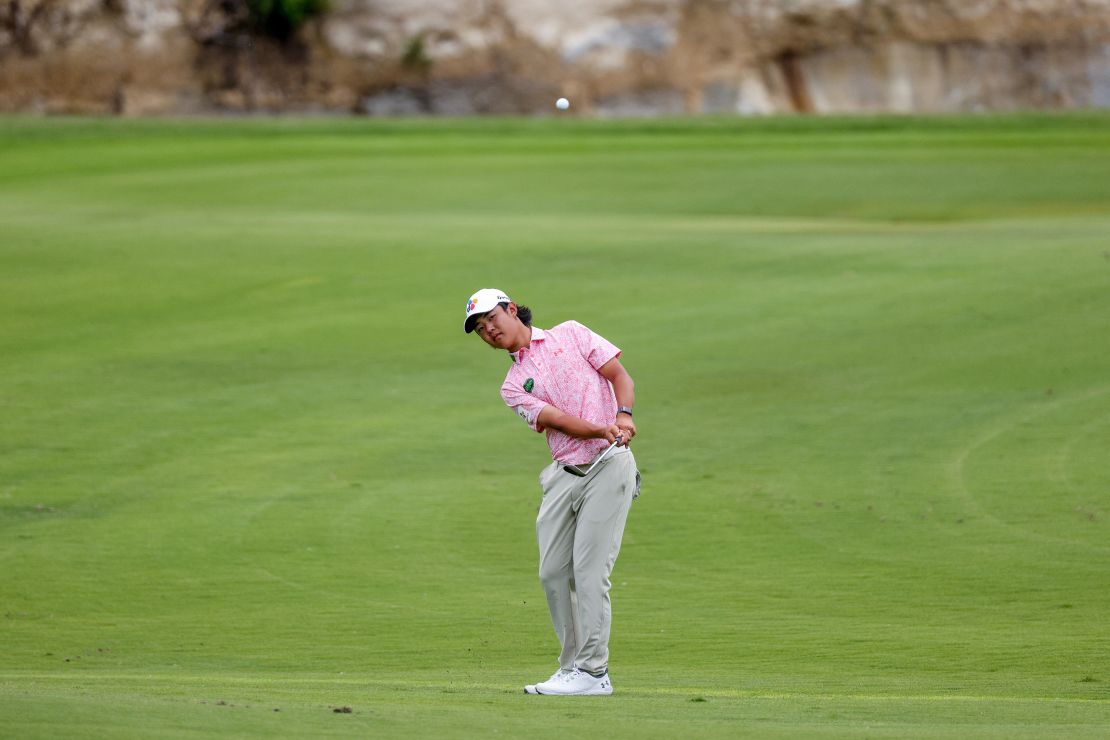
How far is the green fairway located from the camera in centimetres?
707

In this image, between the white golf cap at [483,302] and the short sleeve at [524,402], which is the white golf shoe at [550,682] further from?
the white golf cap at [483,302]

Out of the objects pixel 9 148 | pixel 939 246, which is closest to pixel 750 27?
pixel 9 148

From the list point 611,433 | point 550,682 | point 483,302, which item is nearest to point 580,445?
point 611,433

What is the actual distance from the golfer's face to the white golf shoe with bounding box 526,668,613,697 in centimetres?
137

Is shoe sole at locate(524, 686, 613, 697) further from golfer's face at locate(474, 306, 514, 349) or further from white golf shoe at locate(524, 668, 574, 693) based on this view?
golfer's face at locate(474, 306, 514, 349)

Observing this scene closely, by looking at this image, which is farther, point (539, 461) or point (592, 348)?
point (539, 461)

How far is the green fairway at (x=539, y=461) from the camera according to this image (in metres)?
7.07

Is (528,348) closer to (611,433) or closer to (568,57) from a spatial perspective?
(611,433)

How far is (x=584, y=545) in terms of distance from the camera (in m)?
6.83

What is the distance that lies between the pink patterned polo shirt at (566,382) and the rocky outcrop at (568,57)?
45.0m

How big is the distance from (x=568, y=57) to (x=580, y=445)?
149ft

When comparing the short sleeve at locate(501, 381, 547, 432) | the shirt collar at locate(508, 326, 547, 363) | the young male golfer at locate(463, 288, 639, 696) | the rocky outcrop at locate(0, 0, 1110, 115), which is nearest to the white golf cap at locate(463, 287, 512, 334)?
the young male golfer at locate(463, 288, 639, 696)

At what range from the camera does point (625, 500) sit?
6.89 meters

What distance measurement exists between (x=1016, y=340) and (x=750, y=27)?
129 ft
